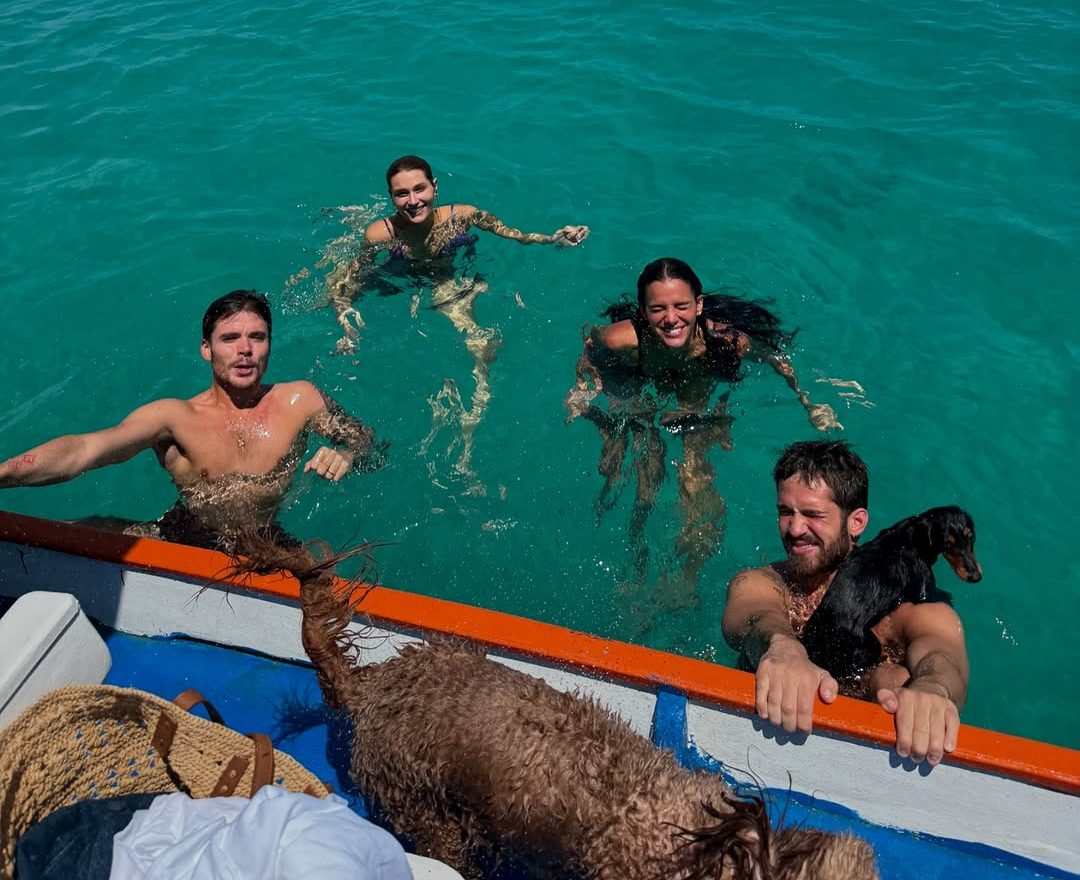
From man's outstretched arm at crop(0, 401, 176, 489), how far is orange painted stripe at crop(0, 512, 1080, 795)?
27 centimetres

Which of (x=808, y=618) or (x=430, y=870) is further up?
(x=430, y=870)

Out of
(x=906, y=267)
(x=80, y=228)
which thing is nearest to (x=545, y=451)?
(x=906, y=267)

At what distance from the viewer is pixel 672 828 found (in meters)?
2.42

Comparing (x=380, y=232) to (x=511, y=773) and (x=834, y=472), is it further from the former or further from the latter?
(x=511, y=773)

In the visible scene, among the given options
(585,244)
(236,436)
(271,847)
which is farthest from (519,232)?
(271,847)

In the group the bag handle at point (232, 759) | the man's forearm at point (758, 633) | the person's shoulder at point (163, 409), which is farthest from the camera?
Answer: the person's shoulder at point (163, 409)

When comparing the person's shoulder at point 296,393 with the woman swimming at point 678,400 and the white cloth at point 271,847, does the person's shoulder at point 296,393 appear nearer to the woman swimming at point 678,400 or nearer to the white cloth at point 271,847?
the woman swimming at point 678,400

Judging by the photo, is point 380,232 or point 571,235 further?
point 380,232

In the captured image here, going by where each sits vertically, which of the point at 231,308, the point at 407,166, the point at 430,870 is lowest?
the point at 430,870

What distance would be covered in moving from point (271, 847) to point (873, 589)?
2619 mm

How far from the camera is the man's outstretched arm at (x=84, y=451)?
372cm

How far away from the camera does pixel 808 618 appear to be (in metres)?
3.95

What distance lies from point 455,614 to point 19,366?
5319 mm

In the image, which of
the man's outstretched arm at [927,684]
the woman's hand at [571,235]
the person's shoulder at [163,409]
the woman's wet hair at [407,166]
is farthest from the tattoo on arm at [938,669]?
the woman's wet hair at [407,166]
